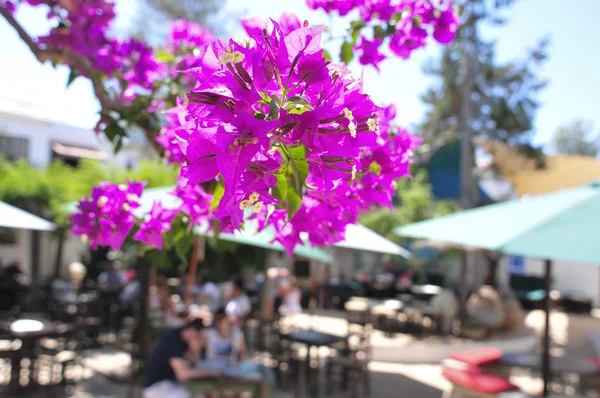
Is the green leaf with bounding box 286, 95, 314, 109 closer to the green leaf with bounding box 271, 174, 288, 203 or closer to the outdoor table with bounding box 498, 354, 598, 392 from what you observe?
the green leaf with bounding box 271, 174, 288, 203

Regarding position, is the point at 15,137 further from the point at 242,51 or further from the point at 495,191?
the point at 242,51

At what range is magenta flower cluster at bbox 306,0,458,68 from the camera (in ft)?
6.53

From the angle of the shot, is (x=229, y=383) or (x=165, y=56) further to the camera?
(x=229, y=383)

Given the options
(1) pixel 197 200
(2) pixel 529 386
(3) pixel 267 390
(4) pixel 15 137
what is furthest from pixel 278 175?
(4) pixel 15 137

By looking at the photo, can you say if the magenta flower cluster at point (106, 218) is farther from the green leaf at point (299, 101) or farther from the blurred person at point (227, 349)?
the blurred person at point (227, 349)

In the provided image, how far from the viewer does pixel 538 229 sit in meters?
3.94

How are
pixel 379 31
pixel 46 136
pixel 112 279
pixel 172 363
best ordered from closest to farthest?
pixel 379 31, pixel 172 363, pixel 112 279, pixel 46 136

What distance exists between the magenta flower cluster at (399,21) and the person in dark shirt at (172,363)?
11.1 feet

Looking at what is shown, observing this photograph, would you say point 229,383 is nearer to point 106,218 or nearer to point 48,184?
point 106,218

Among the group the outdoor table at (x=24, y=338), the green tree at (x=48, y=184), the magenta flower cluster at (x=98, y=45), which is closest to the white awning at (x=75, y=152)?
the green tree at (x=48, y=184)

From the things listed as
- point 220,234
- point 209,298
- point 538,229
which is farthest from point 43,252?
point 220,234

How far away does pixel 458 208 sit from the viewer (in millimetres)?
13070

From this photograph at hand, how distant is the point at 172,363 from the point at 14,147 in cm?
1939

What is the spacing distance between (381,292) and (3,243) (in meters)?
12.1
